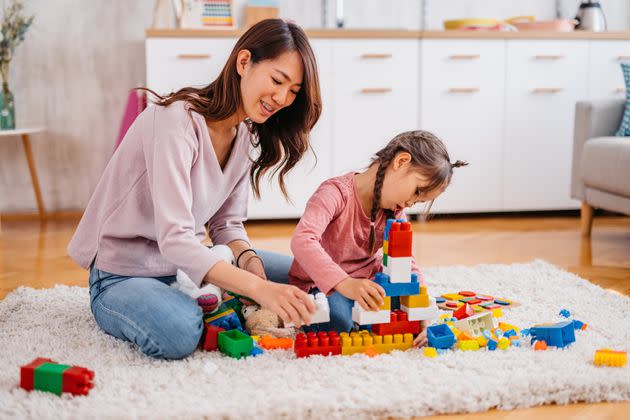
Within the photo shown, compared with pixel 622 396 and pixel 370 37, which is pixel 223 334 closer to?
pixel 622 396

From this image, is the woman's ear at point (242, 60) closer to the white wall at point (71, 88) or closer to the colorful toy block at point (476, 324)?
the colorful toy block at point (476, 324)

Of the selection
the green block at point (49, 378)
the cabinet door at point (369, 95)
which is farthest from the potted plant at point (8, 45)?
the green block at point (49, 378)

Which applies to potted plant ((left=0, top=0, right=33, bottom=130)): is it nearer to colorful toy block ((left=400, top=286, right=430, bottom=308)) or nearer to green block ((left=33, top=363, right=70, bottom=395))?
green block ((left=33, top=363, right=70, bottom=395))

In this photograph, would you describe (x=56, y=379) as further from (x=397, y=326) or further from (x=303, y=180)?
(x=303, y=180)

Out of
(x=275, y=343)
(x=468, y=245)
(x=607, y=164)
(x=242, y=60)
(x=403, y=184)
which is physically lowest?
(x=468, y=245)

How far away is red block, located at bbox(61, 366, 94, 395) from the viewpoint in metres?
1.23

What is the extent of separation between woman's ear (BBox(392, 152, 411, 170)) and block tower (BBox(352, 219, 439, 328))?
18 cm

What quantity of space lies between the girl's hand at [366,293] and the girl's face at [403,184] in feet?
0.87

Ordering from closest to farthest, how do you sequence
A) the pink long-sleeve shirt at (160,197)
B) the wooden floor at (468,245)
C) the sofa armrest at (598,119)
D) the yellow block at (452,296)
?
the pink long-sleeve shirt at (160,197) → the yellow block at (452,296) → the wooden floor at (468,245) → the sofa armrest at (598,119)

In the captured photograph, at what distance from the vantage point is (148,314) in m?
1.44

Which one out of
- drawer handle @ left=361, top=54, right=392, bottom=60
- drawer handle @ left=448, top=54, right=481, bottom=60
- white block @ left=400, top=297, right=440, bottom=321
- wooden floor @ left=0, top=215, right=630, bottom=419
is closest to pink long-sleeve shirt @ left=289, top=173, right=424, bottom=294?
white block @ left=400, top=297, right=440, bottom=321

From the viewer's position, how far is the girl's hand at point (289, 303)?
1307 millimetres

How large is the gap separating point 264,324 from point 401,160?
48cm

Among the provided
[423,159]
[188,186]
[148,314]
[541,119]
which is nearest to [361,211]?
[423,159]
